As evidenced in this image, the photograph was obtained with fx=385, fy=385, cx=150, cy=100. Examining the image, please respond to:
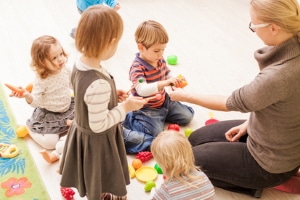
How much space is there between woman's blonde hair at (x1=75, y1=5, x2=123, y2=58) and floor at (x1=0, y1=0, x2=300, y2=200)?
0.77 metres

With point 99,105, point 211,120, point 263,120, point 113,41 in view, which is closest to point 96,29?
point 113,41

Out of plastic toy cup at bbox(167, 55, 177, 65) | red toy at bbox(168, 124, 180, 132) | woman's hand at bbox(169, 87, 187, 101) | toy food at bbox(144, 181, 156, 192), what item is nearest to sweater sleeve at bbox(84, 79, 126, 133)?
woman's hand at bbox(169, 87, 187, 101)

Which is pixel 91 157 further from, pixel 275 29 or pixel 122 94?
pixel 275 29

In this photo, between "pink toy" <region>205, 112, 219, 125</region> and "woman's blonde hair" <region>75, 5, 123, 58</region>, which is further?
"pink toy" <region>205, 112, 219, 125</region>

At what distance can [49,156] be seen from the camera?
179cm

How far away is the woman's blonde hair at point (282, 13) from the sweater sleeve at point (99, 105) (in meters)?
0.60

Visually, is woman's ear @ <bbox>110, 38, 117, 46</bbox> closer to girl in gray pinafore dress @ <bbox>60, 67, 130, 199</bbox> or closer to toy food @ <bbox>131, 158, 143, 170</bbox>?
girl in gray pinafore dress @ <bbox>60, 67, 130, 199</bbox>

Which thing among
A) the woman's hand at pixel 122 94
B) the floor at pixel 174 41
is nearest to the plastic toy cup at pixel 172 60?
the floor at pixel 174 41

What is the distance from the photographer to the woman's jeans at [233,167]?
158 cm

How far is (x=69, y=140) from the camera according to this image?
4.67 ft

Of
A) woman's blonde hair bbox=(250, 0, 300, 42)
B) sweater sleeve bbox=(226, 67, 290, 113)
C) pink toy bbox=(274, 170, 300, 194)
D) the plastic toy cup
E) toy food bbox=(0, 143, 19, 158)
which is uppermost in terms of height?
woman's blonde hair bbox=(250, 0, 300, 42)

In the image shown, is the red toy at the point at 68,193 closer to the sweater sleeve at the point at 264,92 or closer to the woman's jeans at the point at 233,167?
the woman's jeans at the point at 233,167

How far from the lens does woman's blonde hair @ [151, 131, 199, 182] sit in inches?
50.1

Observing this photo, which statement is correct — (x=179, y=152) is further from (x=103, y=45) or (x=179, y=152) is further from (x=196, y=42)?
(x=196, y=42)
